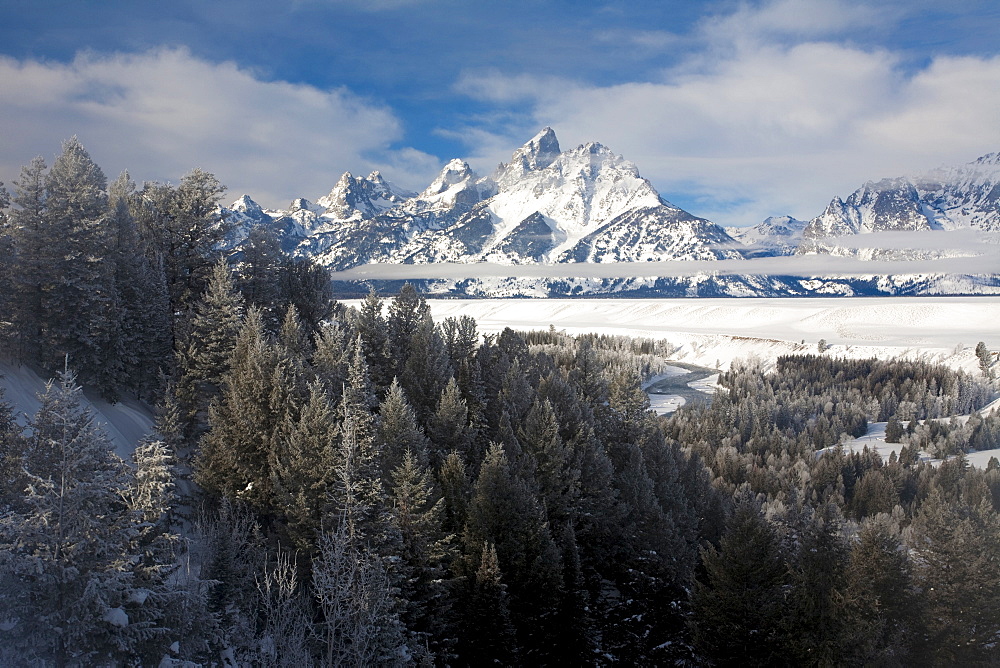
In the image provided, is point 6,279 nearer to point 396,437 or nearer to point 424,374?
point 396,437

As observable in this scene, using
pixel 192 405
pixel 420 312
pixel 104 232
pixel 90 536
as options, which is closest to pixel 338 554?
pixel 90 536

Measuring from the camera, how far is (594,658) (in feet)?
104

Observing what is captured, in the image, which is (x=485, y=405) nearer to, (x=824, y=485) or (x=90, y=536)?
(x=90, y=536)

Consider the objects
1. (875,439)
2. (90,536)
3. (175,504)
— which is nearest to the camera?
(90,536)

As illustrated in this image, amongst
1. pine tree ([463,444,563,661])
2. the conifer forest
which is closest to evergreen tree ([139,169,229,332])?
the conifer forest

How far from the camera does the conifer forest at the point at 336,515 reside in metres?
14.2

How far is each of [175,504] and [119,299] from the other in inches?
466

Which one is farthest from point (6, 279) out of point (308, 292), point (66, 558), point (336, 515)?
point (66, 558)

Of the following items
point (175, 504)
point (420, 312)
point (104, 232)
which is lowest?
point (175, 504)

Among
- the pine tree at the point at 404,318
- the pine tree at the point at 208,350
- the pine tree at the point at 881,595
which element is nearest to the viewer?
the pine tree at the point at 881,595

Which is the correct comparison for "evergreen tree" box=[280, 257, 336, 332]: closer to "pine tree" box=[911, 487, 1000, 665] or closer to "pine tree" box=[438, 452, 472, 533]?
"pine tree" box=[438, 452, 472, 533]

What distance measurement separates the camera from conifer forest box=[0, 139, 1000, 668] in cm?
1420

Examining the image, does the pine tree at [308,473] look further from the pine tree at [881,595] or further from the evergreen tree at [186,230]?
the pine tree at [881,595]

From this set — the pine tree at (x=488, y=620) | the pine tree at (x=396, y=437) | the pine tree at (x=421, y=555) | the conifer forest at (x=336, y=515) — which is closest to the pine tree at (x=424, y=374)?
the conifer forest at (x=336, y=515)
